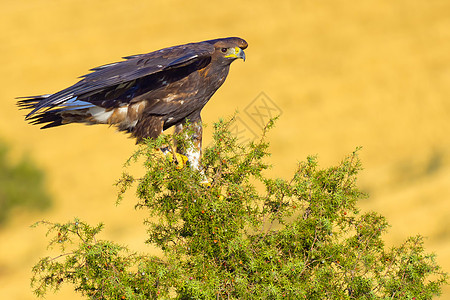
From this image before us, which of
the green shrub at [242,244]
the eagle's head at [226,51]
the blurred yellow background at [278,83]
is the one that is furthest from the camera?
the blurred yellow background at [278,83]

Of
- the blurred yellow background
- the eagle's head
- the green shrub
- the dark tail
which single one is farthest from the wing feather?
the blurred yellow background

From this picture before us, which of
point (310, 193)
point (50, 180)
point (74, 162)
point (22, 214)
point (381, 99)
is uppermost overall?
point (381, 99)

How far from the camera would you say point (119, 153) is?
27.7 meters

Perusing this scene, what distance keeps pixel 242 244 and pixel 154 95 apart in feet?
6.93

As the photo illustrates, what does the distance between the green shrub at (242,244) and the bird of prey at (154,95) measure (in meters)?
1.06

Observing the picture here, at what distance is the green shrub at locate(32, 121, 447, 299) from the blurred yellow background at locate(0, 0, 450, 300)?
50.4ft

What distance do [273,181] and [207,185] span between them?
467 millimetres

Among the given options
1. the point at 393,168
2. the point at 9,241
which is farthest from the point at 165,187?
the point at 393,168

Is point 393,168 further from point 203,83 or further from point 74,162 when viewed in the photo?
point 203,83

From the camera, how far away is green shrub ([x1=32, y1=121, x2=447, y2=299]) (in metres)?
3.97

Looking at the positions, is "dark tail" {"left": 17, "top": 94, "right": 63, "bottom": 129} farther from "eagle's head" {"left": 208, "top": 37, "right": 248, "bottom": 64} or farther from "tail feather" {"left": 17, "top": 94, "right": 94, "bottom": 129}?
"eagle's head" {"left": 208, "top": 37, "right": 248, "bottom": 64}

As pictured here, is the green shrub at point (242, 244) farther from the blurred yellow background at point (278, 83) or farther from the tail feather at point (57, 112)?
the blurred yellow background at point (278, 83)

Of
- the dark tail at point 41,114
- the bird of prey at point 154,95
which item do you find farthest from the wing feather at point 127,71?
the dark tail at point 41,114

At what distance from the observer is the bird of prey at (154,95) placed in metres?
5.57
